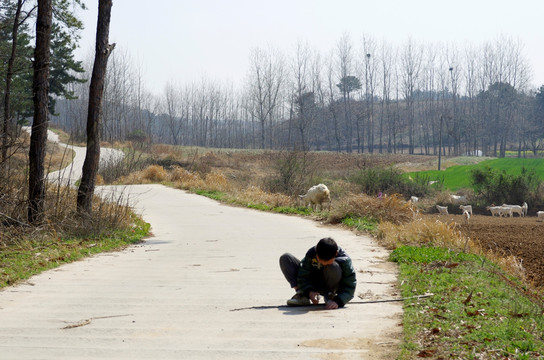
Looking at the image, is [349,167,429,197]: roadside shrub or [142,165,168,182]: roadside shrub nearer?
[349,167,429,197]: roadside shrub

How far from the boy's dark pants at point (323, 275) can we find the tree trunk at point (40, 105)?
7682 mm

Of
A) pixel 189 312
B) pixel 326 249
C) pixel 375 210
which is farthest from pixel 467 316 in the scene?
pixel 375 210

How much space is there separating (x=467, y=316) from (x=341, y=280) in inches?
60.3

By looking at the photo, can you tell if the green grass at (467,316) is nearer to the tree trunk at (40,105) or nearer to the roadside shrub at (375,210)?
the roadside shrub at (375,210)

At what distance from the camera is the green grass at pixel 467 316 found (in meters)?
5.32

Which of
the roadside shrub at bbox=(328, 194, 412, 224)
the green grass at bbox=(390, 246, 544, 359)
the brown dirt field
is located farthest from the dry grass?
the roadside shrub at bbox=(328, 194, 412, 224)

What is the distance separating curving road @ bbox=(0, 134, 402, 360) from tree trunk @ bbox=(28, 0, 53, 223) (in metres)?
2.59

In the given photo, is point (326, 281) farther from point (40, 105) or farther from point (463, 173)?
point (463, 173)

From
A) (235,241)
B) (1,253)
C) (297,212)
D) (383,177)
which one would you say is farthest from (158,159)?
(1,253)

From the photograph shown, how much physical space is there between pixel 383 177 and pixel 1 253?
2767 cm

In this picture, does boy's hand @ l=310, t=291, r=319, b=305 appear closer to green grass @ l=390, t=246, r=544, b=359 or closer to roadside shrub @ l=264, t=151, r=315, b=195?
green grass @ l=390, t=246, r=544, b=359

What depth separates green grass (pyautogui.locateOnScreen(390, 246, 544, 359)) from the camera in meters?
5.32

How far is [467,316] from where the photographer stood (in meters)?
6.51

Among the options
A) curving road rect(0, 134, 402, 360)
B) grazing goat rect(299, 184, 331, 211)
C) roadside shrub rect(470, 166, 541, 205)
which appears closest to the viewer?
curving road rect(0, 134, 402, 360)
